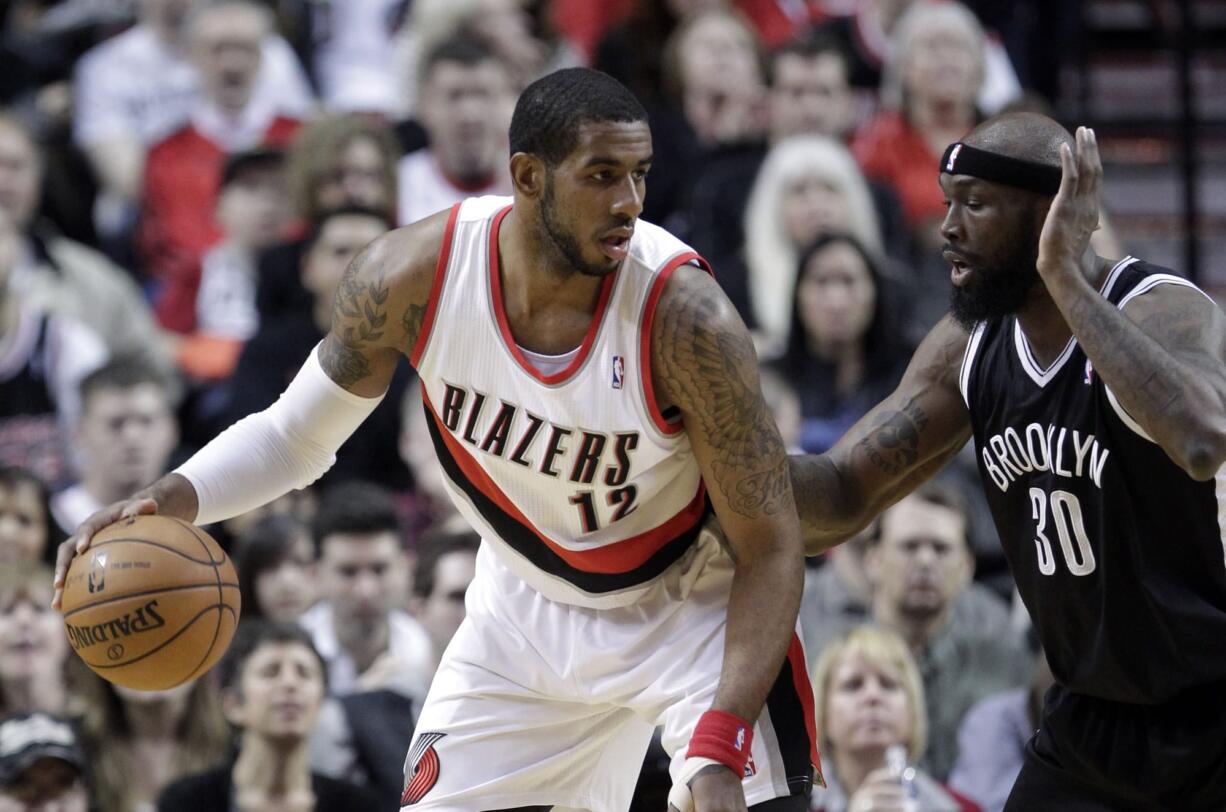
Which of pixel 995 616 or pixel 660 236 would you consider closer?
pixel 660 236

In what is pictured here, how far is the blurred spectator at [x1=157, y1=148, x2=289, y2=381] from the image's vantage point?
933cm

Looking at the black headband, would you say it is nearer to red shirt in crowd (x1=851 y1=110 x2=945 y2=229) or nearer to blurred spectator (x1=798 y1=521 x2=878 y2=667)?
blurred spectator (x1=798 y1=521 x2=878 y2=667)

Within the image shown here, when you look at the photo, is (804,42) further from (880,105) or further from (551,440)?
(551,440)

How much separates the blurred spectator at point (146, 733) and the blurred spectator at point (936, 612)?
2473 mm

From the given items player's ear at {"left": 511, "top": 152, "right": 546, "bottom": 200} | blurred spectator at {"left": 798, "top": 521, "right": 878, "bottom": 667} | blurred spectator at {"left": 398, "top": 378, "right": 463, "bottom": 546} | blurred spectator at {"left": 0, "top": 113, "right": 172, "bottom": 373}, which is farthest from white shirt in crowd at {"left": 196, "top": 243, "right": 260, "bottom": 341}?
player's ear at {"left": 511, "top": 152, "right": 546, "bottom": 200}

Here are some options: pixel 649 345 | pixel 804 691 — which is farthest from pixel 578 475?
pixel 804 691

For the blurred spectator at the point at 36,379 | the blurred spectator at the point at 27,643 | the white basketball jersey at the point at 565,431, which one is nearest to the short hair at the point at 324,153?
the blurred spectator at the point at 36,379

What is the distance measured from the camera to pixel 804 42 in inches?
384

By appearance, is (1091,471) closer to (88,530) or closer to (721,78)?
(88,530)

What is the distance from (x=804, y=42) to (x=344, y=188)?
2481mm

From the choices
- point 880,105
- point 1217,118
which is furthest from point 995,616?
point 1217,118

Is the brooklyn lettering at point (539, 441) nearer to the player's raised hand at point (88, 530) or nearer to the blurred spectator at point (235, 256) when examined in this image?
the player's raised hand at point (88, 530)

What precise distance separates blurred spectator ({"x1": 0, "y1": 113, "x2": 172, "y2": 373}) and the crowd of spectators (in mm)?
15

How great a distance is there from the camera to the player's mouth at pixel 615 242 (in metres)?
4.43
